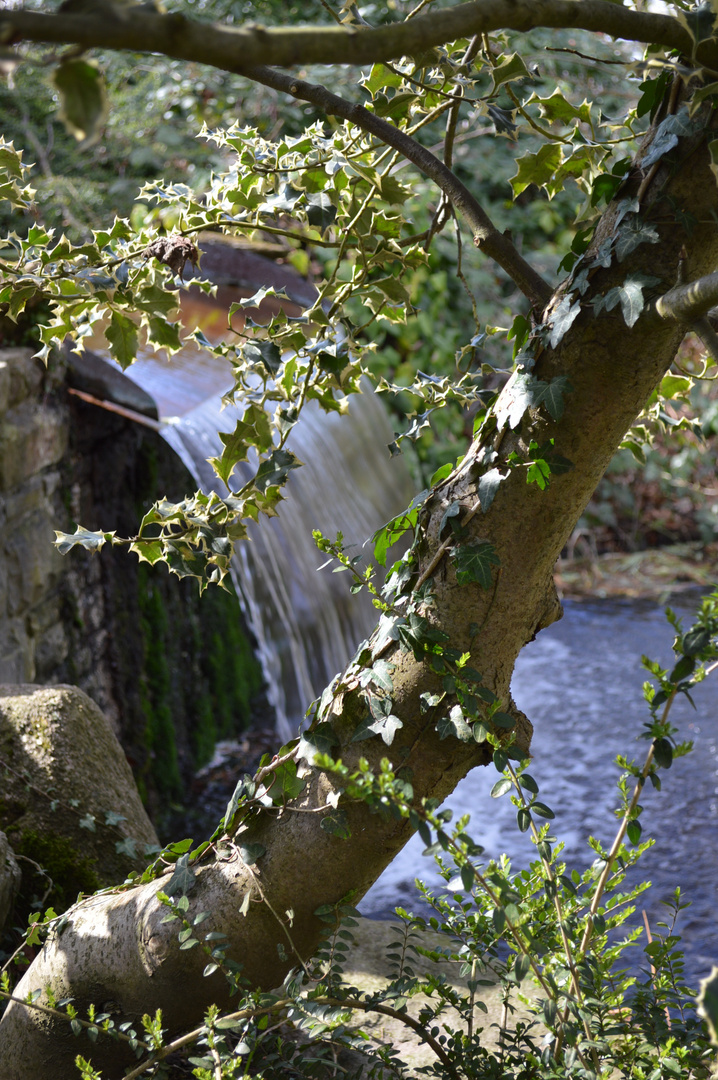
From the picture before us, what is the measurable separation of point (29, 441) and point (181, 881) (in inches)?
76.9

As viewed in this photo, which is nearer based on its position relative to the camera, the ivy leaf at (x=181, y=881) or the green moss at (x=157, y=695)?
the ivy leaf at (x=181, y=881)

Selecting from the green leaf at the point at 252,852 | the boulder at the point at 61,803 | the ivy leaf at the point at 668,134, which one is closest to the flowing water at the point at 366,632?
the boulder at the point at 61,803

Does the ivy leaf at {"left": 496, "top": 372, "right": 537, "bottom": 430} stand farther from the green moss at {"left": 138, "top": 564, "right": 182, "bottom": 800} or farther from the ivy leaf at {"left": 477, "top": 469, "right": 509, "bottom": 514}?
the green moss at {"left": 138, "top": 564, "right": 182, "bottom": 800}

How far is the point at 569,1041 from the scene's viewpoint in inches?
43.2

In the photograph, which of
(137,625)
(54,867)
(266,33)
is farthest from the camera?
(137,625)

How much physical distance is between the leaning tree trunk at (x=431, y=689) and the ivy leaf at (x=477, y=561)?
0.03 m

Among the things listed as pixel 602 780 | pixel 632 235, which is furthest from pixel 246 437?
pixel 602 780

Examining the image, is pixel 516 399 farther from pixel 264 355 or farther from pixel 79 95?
pixel 79 95

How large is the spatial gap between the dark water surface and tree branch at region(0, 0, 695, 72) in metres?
1.96

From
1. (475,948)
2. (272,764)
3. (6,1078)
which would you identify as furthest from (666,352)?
(6,1078)

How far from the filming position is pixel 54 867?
1.88 metres

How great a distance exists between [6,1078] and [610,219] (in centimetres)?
158

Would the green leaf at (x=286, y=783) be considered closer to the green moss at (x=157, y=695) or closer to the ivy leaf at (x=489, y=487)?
the ivy leaf at (x=489, y=487)

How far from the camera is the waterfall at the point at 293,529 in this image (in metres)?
3.66
